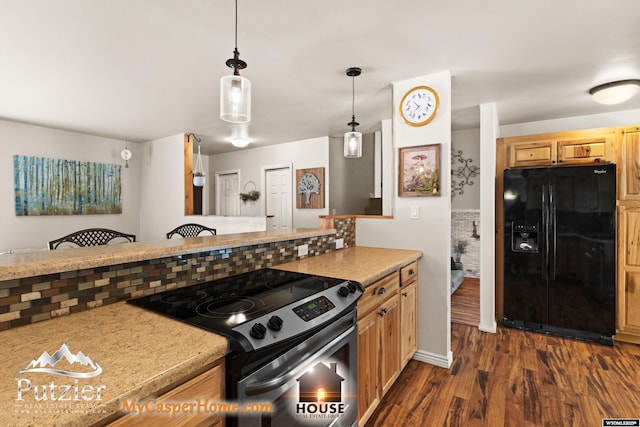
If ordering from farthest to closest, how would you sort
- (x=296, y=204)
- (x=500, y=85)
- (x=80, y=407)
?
(x=296, y=204), (x=500, y=85), (x=80, y=407)

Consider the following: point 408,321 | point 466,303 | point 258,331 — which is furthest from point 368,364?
point 466,303

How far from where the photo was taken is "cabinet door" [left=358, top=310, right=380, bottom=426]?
1605mm

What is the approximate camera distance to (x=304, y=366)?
3.74ft

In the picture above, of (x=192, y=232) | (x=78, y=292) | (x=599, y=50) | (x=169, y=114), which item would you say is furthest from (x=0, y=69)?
(x=599, y=50)

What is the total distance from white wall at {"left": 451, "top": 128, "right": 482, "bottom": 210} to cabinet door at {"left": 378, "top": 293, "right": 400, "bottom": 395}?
322 centimetres

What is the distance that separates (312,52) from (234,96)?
0.99 meters

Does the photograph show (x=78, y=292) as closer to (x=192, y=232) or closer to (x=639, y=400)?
(x=192, y=232)

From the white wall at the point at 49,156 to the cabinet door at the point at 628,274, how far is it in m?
6.69

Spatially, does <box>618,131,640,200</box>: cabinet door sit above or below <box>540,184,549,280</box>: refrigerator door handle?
above

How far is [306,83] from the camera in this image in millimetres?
2828

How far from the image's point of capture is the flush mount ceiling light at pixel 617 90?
2623mm

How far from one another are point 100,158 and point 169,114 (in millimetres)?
2127

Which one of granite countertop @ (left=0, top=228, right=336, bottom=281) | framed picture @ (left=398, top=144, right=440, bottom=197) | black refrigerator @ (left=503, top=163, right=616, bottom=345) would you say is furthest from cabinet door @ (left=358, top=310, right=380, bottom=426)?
black refrigerator @ (left=503, top=163, right=616, bottom=345)

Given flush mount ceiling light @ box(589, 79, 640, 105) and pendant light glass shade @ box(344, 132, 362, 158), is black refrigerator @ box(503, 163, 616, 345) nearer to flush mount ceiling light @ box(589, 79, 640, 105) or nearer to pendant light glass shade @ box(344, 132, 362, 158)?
flush mount ceiling light @ box(589, 79, 640, 105)
